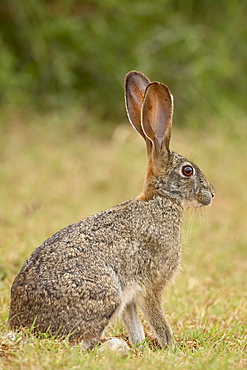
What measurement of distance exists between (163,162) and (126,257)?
86cm

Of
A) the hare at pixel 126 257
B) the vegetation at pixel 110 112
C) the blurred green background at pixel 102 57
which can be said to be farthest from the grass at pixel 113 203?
the blurred green background at pixel 102 57

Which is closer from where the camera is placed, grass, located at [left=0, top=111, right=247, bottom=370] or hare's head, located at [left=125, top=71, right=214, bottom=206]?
grass, located at [left=0, top=111, right=247, bottom=370]

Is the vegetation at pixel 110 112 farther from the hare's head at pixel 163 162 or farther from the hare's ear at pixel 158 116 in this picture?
the hare's ear at pixel 158 116

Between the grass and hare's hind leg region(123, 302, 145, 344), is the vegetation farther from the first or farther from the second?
hare's hind leg region(123, 302, 145, 344)

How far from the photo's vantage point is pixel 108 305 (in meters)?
3.84

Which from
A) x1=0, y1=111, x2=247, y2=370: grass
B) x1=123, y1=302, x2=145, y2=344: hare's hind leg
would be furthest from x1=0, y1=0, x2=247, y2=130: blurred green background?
x1=123, y1=302, x2=145, y2=344: hare's hind leg

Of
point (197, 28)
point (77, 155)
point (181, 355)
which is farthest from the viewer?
point (197, 28)

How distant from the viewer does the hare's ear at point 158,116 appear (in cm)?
450

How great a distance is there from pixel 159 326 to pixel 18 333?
960 mm

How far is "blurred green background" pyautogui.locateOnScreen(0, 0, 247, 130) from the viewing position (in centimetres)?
1092

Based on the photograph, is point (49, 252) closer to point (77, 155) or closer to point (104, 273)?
point (104, 273)

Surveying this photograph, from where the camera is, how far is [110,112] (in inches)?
440

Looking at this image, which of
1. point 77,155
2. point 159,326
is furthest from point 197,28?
point 159,326

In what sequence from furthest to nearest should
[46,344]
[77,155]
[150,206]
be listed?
[77,155]
[150,206]
[46,344]
